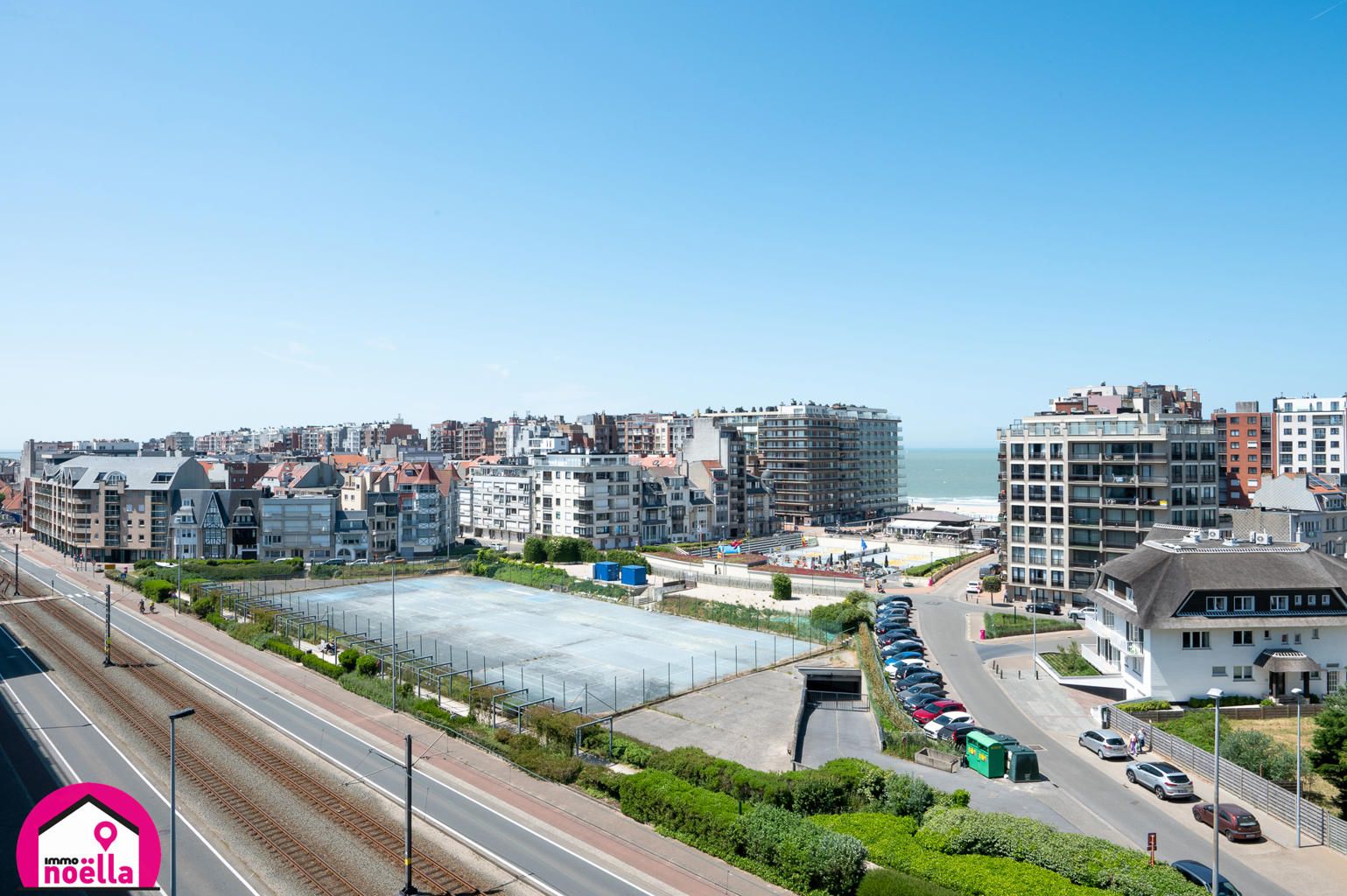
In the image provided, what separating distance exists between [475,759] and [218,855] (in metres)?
11.6

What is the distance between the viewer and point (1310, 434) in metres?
130

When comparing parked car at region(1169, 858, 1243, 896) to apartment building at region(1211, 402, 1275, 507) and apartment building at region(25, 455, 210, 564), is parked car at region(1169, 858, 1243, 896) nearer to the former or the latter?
apartment building at region(25, 455, 210, 564)

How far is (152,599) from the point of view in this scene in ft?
259

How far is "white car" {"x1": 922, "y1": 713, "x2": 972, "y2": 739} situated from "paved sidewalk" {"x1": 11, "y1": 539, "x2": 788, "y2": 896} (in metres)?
17.1

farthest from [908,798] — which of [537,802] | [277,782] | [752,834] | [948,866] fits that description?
[277,782]

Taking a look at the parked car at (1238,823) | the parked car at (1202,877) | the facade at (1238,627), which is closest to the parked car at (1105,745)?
the parked car at (1238,823)

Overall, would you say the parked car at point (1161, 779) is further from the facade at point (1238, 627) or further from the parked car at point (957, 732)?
the facade at point (1238, 627)

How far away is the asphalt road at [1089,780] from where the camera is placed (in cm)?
2864

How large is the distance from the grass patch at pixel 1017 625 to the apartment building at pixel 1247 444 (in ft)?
261

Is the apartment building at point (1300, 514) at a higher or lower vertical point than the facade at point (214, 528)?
higher

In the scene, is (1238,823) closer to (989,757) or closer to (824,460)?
(989,757)

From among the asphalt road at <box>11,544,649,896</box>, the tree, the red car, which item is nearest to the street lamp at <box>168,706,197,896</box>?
the asphalt road at <box>11,544,649,896</box>

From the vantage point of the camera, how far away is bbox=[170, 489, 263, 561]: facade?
A: 106 meters

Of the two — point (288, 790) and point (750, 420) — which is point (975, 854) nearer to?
point (288, 790)
